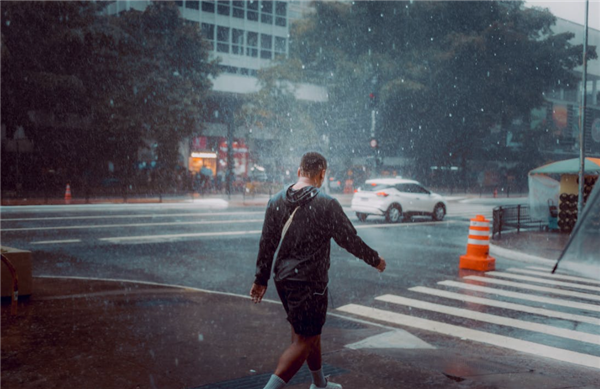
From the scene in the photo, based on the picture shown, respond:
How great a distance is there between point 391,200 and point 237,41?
1538 inches

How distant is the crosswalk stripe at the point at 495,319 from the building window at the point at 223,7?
165ft

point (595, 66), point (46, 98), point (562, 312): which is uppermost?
point (595, 66)

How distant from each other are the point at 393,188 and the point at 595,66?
57.4m

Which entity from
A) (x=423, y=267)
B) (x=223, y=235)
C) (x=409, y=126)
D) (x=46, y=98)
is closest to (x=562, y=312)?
(x=423, y=267)

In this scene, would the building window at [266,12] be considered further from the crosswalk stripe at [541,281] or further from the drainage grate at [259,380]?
the drainage grate at [259,380]

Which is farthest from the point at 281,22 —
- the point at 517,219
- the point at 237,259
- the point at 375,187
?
the point at 237,259

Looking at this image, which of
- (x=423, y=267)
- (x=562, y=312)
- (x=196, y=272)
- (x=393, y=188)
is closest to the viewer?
(x=562, y=312)

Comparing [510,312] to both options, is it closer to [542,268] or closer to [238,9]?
[542,268]

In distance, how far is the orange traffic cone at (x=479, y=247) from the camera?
1191 centimetres

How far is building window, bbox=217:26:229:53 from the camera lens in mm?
55656

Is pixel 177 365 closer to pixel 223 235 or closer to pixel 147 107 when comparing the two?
pixel 223 235

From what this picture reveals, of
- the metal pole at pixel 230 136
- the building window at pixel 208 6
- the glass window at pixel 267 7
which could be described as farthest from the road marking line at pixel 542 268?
the glass window at pixel 267 7

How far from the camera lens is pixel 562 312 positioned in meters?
8.44

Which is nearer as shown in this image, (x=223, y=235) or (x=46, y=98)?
(x=223, y=235)
